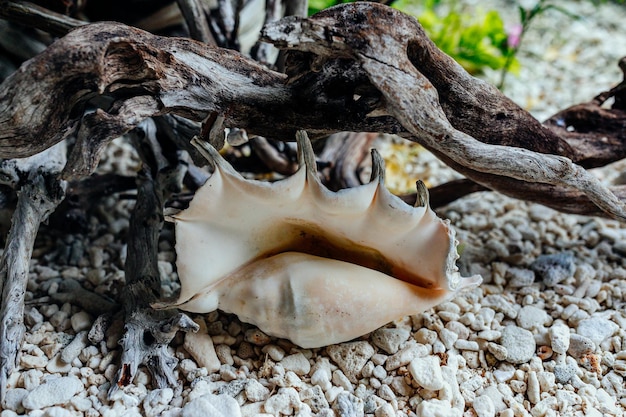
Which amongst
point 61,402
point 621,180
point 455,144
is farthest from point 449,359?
point 621,180

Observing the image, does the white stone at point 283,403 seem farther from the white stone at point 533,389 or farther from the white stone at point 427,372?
the white stone at point 533,389

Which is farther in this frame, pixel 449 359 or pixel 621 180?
pixel 621 180

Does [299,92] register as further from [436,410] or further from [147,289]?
[436,410]

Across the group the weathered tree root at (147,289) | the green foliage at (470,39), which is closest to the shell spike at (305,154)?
the weathered tree root at (147,289)

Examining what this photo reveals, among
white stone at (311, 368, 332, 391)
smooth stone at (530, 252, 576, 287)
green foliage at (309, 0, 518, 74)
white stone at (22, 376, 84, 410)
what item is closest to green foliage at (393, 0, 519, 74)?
green foliage at (309, 0, 518, 74)

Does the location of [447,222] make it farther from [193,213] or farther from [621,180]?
[621,180]
